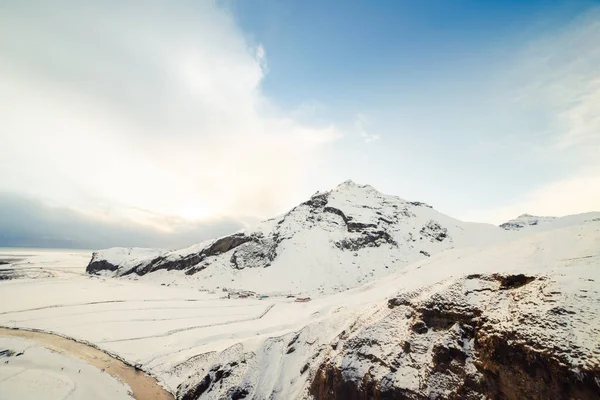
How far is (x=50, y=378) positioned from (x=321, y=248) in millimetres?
68856

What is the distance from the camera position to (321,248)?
86375 millimetres

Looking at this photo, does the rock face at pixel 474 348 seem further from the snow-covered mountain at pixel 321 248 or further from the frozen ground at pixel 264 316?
the snow-covered mountain at pixel 321 248

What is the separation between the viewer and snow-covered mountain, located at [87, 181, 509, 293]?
74875 millimetres

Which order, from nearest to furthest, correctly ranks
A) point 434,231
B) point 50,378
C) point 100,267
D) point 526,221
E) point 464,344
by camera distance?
point 464,344 → point 50,378 → point 434,231 → point 100,267 → point 526,221

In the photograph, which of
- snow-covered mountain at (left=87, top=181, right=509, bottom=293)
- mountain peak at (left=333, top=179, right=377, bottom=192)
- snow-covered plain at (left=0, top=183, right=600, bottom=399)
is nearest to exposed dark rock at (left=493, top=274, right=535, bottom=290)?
snow-covered plain at (left=0, top=183, right=600, bottom=399)

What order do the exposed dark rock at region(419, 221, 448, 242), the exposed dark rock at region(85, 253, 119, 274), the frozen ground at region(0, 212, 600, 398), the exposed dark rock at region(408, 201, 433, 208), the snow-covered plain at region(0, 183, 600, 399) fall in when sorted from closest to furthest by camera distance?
Answer: the snow-covered plain at region(0, 183, 600, 399), the frozen ground at region(0, 212, 600, 398), the exposed dark rock at region(419, 221, 448, 242), the exposed dark rock at region(85, 253, 119, 274), the exposed dark rock at region(408, 201, 433, 208)

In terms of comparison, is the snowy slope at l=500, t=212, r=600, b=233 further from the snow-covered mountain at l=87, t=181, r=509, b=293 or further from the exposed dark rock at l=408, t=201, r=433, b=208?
the exposed dark rock at l=408, t=201, r=433, b=208

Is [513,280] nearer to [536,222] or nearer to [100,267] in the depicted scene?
[100,267]

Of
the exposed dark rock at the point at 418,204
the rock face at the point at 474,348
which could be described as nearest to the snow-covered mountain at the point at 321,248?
the exposed dark rock at the point at 418,204

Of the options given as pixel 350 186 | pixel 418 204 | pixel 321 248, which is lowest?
pixel 321 248

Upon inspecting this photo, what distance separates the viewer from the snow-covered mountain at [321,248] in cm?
7488

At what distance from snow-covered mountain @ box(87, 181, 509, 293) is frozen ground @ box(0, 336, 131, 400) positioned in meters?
43.5

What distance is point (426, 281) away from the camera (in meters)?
22.7

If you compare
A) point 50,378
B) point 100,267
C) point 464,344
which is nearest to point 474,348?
point 464,344
